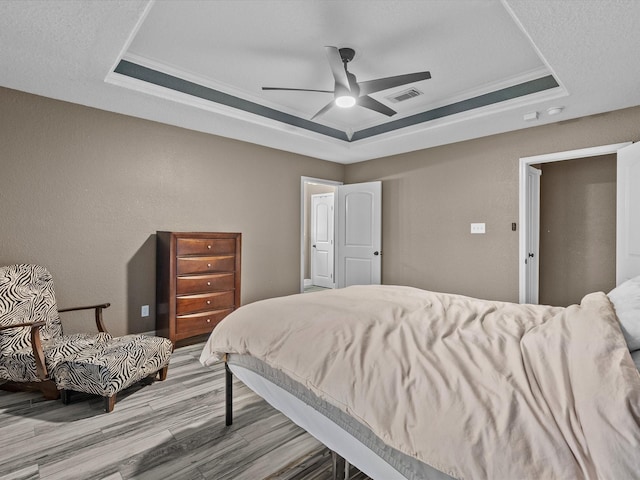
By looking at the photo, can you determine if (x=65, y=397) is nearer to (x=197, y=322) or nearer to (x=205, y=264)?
(x=197, y=322)

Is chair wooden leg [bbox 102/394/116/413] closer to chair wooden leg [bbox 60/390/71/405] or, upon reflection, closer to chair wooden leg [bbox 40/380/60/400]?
chair wooden leg [bbox 60/390/71/405]

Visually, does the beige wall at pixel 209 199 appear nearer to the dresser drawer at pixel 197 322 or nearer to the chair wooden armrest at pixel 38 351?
the dresser drawer at pixel 197 322

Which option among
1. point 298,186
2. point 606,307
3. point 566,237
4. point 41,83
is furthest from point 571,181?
point 41,83

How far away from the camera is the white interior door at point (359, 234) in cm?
523

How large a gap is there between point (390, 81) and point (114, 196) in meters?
2.93

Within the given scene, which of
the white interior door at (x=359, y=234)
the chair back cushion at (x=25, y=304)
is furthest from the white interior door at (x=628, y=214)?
the chair back cushion at (x=25, y=304)

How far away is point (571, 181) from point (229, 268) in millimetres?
4217

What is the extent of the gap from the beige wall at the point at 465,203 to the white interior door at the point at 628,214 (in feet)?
1.30

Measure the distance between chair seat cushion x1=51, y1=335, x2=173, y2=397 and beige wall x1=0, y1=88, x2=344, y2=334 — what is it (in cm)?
115

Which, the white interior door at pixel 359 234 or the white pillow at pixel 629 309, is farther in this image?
the white interior door at pixel 359 234

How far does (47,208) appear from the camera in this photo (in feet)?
10.3

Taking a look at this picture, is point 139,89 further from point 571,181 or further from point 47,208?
point 571,181

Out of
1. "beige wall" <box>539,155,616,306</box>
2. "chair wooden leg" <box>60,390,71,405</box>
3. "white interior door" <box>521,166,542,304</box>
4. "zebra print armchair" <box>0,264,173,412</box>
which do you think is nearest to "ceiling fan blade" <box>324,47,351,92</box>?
"zebra print armchair" <box>0,264,173,412</box>

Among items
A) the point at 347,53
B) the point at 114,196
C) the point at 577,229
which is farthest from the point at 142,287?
the point at 577,229
